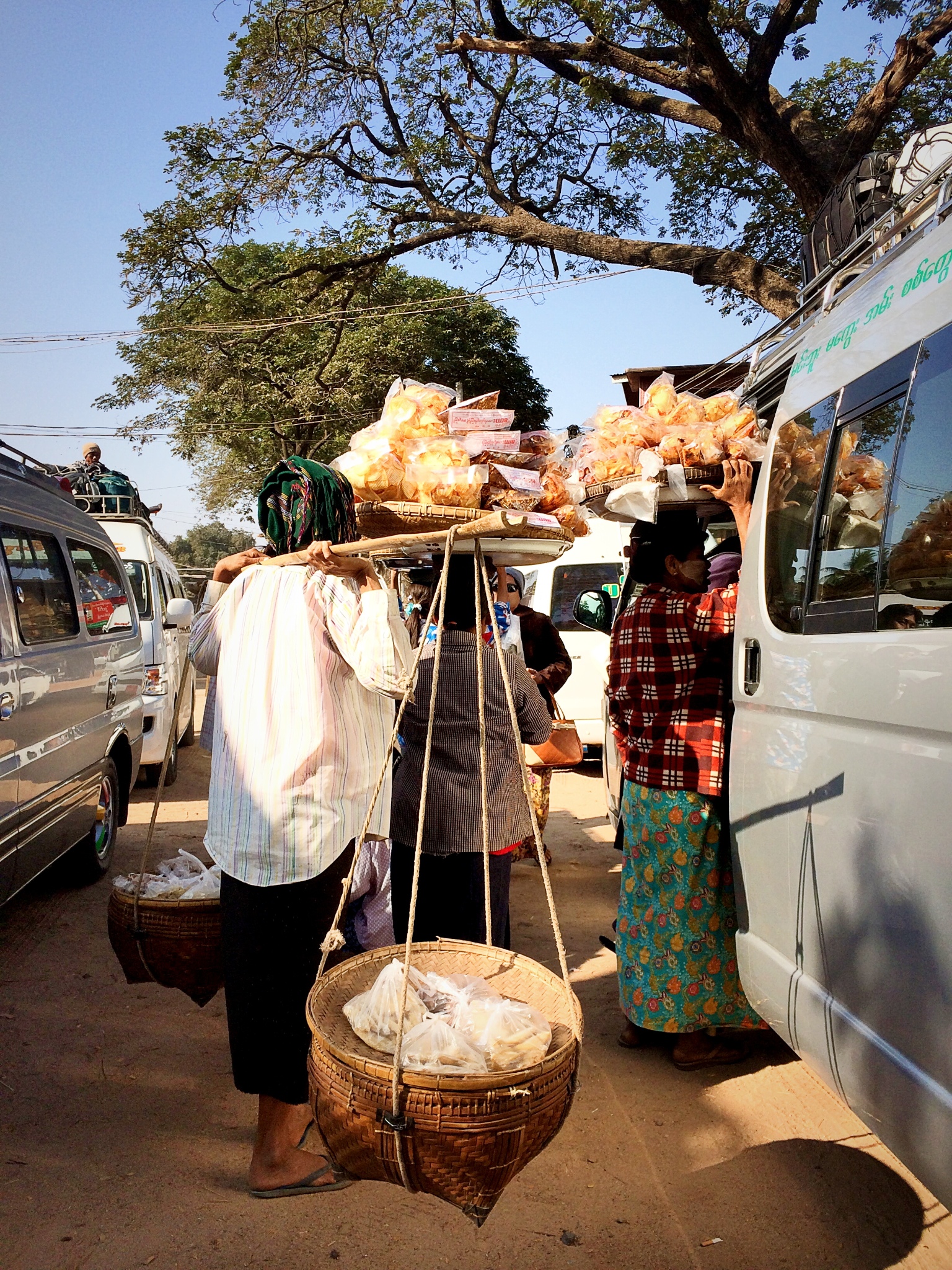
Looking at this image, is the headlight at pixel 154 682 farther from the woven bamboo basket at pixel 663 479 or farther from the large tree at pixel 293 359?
the large tree at pixel 293 359

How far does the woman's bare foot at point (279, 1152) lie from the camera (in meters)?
2.77

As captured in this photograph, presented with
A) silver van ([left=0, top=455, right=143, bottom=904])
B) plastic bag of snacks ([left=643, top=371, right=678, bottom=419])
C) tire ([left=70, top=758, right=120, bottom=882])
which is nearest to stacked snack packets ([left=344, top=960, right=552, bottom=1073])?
plastic bag of snacks ([left=643, top=371, right=678, bottom=419])

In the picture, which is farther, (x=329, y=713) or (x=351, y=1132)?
(x=329, y=713)

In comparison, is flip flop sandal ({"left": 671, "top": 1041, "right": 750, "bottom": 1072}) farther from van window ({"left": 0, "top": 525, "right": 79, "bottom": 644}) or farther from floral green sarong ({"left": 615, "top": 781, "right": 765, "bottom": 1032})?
van window ({"left": 0, "top": 525, "right": 79, "bottom": 644})

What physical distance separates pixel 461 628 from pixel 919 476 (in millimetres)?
1726

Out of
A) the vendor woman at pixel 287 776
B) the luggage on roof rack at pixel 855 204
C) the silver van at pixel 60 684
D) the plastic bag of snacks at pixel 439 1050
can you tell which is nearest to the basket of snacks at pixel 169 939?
the vendor woman at pixel 287 776

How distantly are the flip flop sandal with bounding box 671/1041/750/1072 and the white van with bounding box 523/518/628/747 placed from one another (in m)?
5.97

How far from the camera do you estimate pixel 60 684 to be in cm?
456

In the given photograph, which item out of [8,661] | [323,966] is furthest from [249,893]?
[8,661]

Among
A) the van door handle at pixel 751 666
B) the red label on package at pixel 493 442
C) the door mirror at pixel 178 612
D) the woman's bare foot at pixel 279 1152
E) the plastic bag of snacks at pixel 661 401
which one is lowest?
the woman's bare foot at pixel 279 1152

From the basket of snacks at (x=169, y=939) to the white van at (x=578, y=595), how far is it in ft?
22.1

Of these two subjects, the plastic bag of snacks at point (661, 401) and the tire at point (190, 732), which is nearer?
the plastic bag of snacks at point (661, 401)

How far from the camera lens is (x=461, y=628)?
11.4 ft

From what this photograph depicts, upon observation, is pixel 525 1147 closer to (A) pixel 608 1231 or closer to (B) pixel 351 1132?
(B) pixel 351 1132
